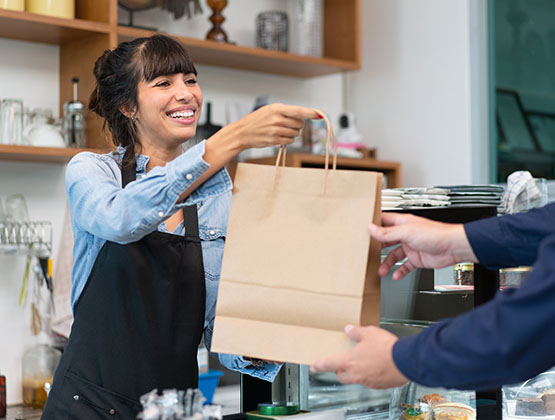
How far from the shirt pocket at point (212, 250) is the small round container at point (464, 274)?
1.66ft

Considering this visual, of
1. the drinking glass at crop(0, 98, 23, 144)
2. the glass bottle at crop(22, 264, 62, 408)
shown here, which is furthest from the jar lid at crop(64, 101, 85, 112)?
the glass bottle at crop(22, 264, 62, 408)

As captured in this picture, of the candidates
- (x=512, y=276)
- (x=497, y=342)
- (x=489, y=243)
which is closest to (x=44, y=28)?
(x=512, y=276)

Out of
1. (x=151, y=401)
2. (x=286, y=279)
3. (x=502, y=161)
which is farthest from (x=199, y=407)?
(x=502, y=161)

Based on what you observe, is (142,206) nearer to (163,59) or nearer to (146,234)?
(146,234)

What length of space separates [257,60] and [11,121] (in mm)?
1128

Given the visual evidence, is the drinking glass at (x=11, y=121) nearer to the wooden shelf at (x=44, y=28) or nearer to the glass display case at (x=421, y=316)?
the wooden shelf at (x=44, y=28)

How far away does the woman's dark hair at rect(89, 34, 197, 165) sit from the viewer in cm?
167

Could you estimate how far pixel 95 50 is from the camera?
2.81m

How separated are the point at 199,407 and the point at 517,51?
2.88 meters

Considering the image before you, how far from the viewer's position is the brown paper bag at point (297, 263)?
120 cm

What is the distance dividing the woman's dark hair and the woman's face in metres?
0.02

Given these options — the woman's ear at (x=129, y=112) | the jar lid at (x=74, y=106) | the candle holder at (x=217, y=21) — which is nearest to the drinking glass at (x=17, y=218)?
the jar lid at (x=74, y=106)

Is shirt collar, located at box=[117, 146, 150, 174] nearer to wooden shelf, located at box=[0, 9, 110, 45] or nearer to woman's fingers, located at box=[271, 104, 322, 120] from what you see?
woman's fingers, located at box=[271, 104, 322, 120]

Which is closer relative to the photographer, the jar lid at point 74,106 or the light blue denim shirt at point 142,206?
the light blue denim shirt at point 142,206
